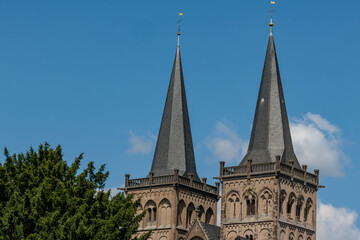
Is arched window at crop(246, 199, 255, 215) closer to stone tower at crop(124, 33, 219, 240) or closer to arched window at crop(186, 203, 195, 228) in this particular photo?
stone tower at crop(124, 33, 219, 240)

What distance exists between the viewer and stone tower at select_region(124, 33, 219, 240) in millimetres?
80062

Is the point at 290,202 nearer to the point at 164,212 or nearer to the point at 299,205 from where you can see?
the point at 299,205

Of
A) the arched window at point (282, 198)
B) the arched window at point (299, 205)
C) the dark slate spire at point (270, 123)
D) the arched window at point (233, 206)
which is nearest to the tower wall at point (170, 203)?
the arched window at point (233, 206)

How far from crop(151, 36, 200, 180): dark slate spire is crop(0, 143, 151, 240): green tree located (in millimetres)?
24302

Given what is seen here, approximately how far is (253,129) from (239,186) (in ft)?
18.8

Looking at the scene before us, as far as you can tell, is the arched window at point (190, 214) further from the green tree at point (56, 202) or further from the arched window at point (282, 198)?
the green tree at point (56, 202)

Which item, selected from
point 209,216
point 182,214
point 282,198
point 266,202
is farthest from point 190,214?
point 282,198

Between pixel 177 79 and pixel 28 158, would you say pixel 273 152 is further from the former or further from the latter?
pixel 28 158

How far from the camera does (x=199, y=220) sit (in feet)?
253

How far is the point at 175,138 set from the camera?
82375 millimetres

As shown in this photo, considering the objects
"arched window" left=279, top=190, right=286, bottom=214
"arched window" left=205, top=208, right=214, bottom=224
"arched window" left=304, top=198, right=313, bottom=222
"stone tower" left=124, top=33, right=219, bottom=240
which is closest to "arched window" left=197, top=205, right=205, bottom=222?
"stone tower" left=124, top=33, right=219, bottom=240

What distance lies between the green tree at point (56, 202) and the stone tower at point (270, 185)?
19522mm

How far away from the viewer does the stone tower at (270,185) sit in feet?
240

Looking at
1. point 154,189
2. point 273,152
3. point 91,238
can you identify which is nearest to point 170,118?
point 154,189
